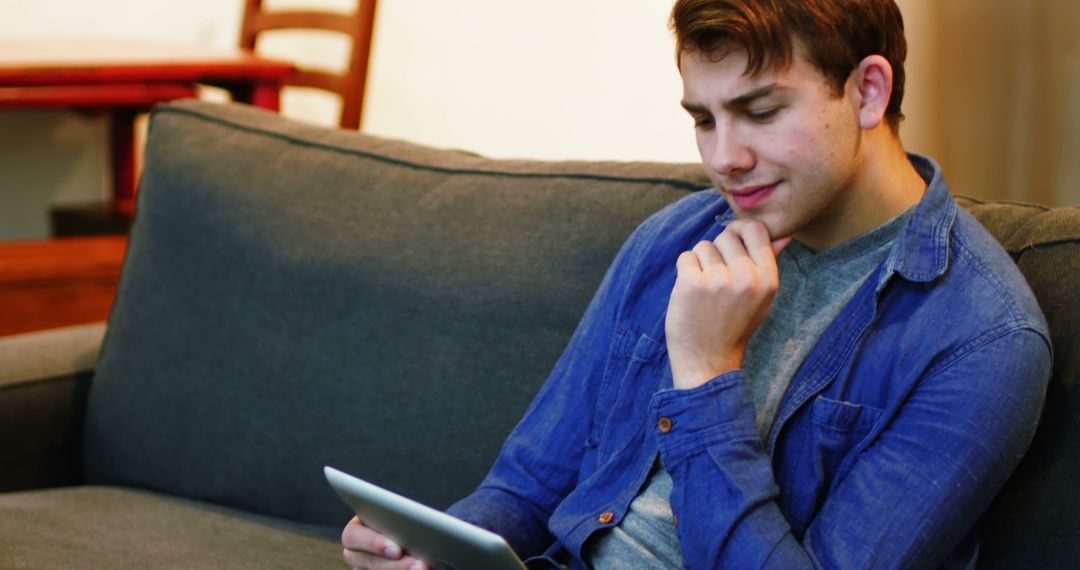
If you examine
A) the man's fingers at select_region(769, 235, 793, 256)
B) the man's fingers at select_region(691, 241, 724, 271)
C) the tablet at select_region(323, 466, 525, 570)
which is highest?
the man's fingers at select_region(769, 235, 793, 256)

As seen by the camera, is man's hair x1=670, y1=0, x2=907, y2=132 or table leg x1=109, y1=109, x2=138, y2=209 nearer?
man's hair x1=670, y1=0, x2=907, y2=132

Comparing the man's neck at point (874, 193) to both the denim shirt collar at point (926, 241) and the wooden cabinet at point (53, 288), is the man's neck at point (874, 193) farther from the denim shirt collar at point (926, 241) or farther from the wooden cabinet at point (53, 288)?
the wooden cabinet at point (53, 288)

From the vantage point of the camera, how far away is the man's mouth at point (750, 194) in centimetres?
124

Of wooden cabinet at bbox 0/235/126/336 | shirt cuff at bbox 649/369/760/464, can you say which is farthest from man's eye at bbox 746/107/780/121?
wooden cabinet at bbox 0/235/126/336

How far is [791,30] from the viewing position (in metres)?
1.20

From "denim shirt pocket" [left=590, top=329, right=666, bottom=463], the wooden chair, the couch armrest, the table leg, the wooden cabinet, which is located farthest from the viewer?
the table leg

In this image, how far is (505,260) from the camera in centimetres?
166

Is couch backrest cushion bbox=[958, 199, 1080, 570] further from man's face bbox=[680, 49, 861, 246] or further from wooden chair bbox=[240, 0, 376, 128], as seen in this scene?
wooden chair bbox=[240, 0, 376, 128]

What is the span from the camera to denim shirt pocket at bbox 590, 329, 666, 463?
4.47 ft

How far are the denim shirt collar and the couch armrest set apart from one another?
1.29 meters

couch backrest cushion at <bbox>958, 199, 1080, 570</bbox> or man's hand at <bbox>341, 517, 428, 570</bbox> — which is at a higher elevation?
couch backrest cushion at <bbox>958, 199, 1080, 570</bbox>

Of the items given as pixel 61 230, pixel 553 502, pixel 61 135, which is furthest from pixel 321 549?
pixel 61 135

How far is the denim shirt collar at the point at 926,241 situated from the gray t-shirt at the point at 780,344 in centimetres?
3

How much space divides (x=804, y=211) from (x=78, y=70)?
2.14 meters
